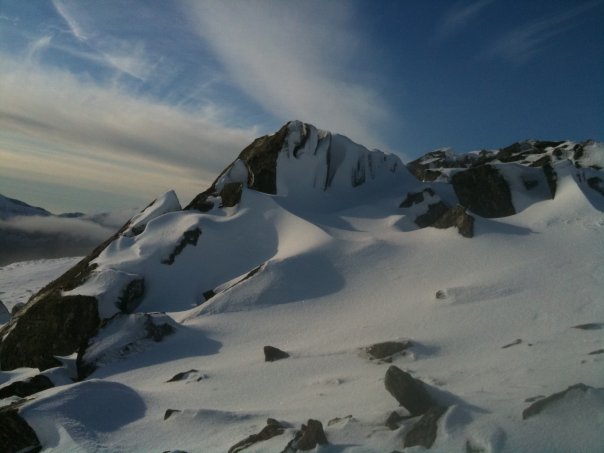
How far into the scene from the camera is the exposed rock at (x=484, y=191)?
25703 millimetres

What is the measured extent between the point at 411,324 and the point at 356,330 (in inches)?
73.4

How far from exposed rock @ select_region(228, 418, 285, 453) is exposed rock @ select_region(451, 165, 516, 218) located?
22.6 meters

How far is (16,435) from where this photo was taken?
8.59m

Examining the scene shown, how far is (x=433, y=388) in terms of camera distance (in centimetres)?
745

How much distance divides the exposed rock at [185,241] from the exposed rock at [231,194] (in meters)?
3.91

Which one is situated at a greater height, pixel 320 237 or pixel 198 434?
pixel 320 237

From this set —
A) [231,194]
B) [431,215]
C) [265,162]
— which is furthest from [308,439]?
[265,162]

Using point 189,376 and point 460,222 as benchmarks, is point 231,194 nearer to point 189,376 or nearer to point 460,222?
point 460,222

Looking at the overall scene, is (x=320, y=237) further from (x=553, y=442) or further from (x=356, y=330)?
(x=553, y=442)

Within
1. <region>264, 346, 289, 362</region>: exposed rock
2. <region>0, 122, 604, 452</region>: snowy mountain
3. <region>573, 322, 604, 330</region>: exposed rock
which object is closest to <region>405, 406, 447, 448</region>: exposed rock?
<region>0, 122, 604, 452</region>: snowy mountain

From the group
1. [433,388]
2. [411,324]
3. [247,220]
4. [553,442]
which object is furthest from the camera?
[247,220]

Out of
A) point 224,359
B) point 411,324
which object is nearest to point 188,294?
point 224,359

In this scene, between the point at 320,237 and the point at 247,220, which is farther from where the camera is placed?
the point at 247,220

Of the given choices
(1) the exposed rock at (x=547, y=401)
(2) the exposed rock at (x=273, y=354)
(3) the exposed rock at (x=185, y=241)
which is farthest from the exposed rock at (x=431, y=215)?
(1) the exposed rock at (x=547, y=401)
